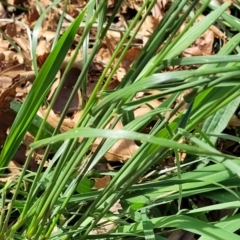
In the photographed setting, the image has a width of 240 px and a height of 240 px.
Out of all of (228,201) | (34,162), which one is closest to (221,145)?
(228,201)

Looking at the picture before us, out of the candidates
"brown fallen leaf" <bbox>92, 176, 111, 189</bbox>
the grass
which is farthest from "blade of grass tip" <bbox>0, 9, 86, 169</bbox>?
"brown fallen leaf" <bbox>92, 176, 111, 189</bbox>

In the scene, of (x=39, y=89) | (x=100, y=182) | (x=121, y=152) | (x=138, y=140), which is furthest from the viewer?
(x=121, y=152)

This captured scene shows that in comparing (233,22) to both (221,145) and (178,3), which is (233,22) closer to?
(221,145)

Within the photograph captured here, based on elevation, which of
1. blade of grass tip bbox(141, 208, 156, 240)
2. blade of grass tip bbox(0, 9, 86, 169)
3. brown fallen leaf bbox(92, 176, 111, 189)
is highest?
blade of grass tip bbox(0, 9, 86, 169)

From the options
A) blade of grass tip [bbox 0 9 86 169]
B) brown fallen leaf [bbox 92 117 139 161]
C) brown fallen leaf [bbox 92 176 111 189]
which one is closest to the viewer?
blade of grass tip [bbox 0 9 86 169]

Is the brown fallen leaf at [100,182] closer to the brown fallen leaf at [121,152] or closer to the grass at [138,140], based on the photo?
the grass at [138,140]

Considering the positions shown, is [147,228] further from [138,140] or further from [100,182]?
[138,140]

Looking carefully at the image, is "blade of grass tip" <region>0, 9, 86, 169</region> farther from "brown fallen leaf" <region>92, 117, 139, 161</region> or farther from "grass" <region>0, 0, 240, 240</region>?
"brown fallen leaf" <region>92, 117, 139, 161</region>

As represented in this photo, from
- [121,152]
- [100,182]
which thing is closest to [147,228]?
[100,182]

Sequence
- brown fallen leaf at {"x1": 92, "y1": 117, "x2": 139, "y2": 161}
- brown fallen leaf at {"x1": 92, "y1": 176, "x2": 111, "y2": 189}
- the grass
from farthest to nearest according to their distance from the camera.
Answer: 1. brown fallen leaf at {"x1": 92, "y1": 117, "x2": 139, "y2": 161}
2. brown fallen leaf at {"x1": 92, "y1": 176, "x2": 111, "y2": 189}
3. the grass

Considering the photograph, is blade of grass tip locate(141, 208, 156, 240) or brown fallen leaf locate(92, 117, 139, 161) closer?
blade of grass tip locate(141, 208, 156, 240)
